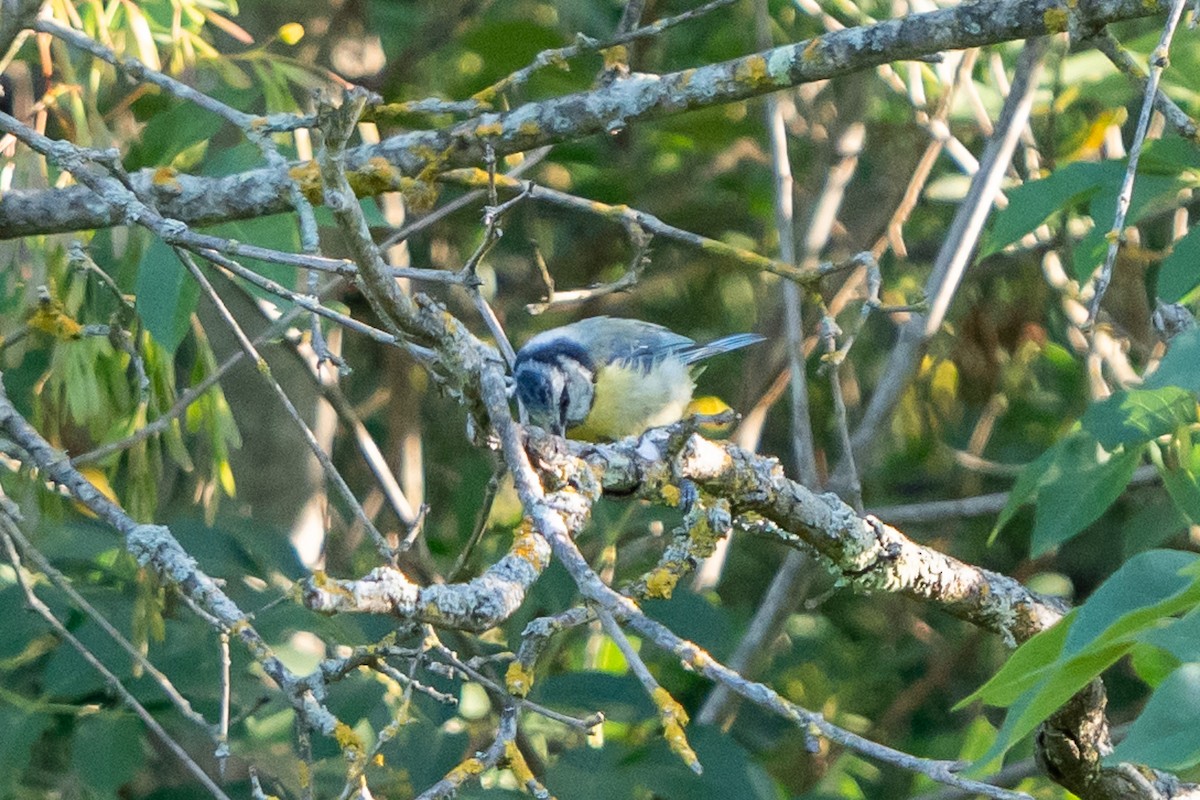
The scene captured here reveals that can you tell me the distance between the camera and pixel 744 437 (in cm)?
384

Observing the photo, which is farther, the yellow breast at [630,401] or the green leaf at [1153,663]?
the yellow breast at [630,401]

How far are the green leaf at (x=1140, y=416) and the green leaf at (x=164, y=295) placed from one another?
53.0 inches

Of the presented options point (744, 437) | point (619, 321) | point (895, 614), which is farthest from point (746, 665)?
point (895, 614)

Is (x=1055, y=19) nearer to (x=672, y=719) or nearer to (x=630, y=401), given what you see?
(x=672, y=719)

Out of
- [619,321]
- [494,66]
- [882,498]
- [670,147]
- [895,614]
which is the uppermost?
[494,66]

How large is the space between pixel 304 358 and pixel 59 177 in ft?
2.77

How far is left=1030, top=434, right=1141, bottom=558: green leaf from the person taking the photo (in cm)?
225

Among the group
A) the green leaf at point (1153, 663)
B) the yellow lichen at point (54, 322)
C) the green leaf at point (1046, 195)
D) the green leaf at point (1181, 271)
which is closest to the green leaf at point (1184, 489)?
the green leaf at point (1181, 271)

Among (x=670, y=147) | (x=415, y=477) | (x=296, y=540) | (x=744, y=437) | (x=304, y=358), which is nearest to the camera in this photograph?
(x=304, y=358)

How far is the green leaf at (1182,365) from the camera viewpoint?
4.85 feet

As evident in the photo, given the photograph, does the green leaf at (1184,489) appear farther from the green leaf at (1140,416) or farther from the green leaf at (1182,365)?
the green leaf at (1182,365)

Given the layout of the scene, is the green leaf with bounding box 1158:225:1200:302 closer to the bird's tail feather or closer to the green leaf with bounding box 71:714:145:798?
the bird's tail feather

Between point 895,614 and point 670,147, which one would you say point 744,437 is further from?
point 895,614

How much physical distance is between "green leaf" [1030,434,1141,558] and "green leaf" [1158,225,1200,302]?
27 cm
